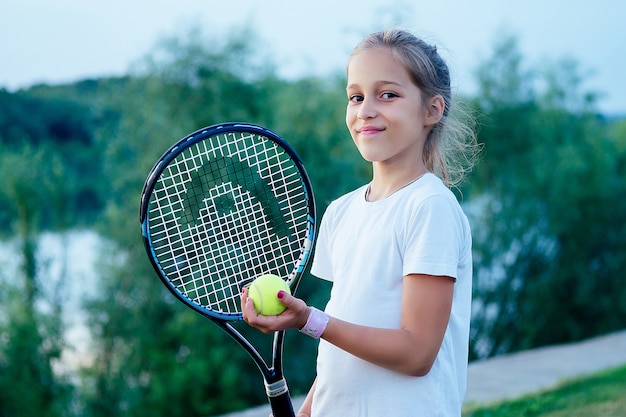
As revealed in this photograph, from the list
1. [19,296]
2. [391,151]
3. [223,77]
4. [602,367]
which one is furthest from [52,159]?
[391,151]

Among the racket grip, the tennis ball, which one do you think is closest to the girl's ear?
the tennis ball

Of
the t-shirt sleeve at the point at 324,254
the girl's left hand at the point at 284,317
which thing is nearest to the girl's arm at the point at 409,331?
the girl's left hand at the point at 284,317

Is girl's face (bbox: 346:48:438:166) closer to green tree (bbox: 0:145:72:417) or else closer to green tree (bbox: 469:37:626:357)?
green tree (bbox: 0:145:72:417)

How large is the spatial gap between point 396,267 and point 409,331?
0.11 meters

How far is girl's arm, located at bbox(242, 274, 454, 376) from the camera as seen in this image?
1300 mm

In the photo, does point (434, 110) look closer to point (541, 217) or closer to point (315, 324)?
point (315, 324)

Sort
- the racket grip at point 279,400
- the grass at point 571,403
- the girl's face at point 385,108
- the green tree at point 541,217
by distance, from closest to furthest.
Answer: the girl's face at point 385,108 → the racket grip at point 279,400 → the grass at point 571,403 → the green tree at point 541,217

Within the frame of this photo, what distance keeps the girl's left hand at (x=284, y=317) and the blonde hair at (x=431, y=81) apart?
0.40 metres

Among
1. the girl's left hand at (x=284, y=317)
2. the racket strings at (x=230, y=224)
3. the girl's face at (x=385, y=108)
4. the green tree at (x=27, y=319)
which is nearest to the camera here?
the girl's left hand at (x=284, y=317)

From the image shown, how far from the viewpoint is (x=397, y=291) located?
4.47ft

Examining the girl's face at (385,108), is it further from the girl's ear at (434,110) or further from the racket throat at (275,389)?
the racket throat at (275,389)

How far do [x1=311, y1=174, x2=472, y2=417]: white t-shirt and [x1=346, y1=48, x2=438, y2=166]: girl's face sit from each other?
0.08 meters

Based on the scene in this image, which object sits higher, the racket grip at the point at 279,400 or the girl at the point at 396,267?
the girl at the point at 396,267

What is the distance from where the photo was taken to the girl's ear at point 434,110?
1.47 meters
